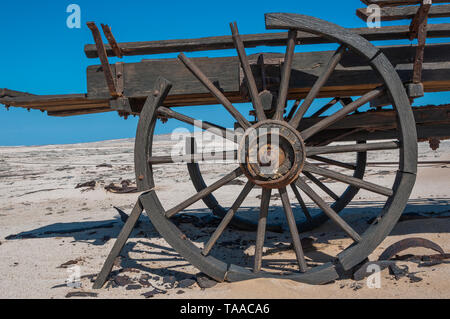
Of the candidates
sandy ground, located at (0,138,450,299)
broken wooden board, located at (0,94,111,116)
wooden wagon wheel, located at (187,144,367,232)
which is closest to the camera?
sandy ground, located at (0,138,450,299)

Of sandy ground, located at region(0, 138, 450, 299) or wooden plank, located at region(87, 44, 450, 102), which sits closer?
sandy ground, located at region(0, 138, 450, 299)

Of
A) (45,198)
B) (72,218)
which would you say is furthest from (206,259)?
(45,198)

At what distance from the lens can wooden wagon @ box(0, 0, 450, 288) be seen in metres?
2.98

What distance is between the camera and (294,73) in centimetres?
343

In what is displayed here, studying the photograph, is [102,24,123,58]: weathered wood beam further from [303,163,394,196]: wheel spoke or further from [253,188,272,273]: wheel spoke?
[303,163,394,196]: wheel spoke

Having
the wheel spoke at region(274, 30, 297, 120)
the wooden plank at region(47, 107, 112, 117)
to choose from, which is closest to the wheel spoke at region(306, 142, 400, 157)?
the wheel spoke at region(274, 30, 297, 120)

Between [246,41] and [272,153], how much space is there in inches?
42.1

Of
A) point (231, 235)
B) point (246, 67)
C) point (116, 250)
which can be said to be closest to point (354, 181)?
point (246, 67)

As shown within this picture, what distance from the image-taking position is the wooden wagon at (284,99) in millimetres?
2984

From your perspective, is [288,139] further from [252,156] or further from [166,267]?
[166,267]

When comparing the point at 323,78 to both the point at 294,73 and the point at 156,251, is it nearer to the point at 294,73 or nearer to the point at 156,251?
the point at 294,73

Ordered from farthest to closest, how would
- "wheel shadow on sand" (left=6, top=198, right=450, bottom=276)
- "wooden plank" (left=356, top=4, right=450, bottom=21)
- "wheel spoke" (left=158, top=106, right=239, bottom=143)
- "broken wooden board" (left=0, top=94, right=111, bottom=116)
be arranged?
"wheel shadow on sand" (left=6, top=198, right=450, bottom=276), "broken wooden board" (left=0, top=94, right=111, bottom=116), "wheel spoke" (left=158, top=106, right=239, bottom=143), "wooden plank" (left=356, top=4, right=450, bottom=21)

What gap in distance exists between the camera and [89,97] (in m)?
3.51

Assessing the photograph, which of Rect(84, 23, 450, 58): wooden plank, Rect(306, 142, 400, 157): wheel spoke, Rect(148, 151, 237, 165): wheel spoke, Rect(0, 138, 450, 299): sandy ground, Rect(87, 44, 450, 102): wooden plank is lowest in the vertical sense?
Rect(0, 138, 450, 299): sandy ground
